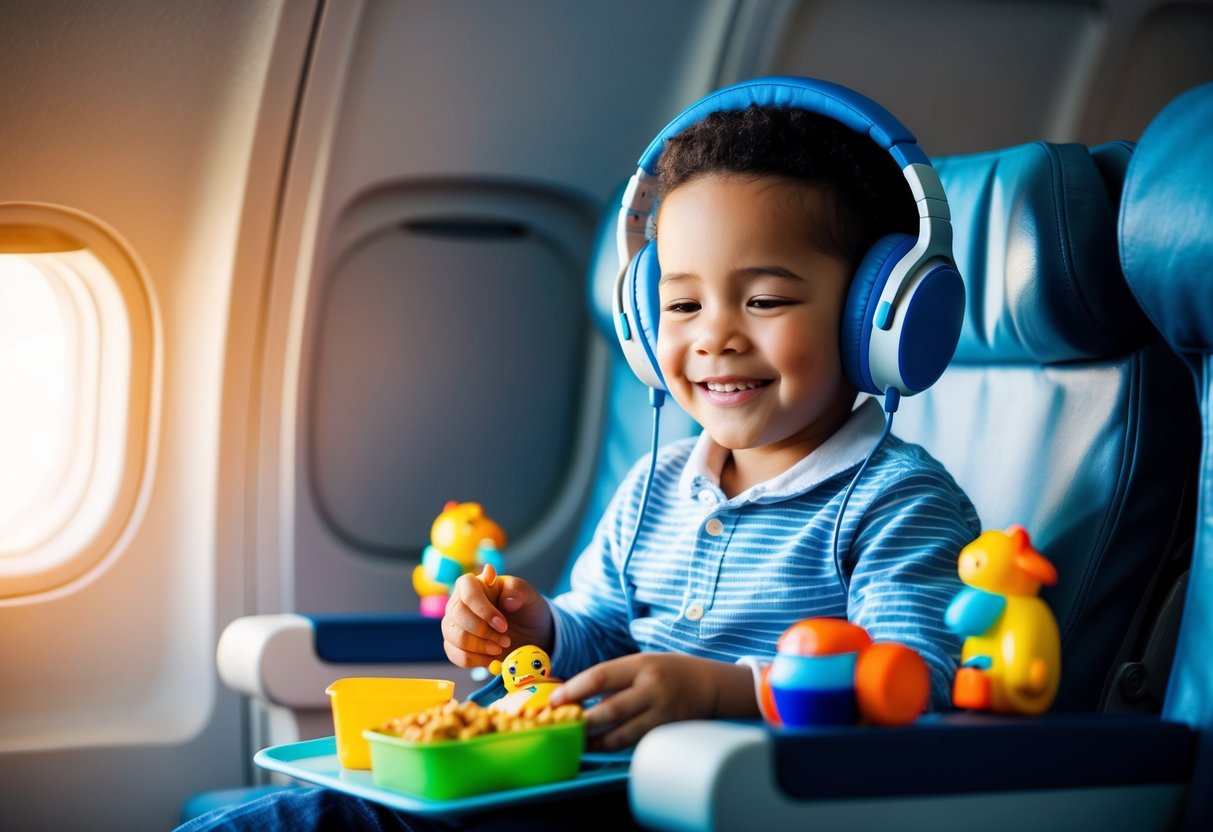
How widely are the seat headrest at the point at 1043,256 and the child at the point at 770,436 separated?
13cm

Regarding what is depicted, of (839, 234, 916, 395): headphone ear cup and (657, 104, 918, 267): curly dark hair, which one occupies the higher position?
(657, 104, 918, 267): curly dark hair

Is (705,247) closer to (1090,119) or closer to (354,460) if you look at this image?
(354,460)

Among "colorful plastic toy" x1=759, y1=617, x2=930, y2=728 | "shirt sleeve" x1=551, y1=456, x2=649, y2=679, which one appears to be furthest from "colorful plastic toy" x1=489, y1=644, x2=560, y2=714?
"colorful plastic toy" x1=759, y1=617, x2=930, y2=728

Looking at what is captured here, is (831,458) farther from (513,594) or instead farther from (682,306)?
(513,594)

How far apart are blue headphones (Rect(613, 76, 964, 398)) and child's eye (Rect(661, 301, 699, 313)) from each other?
0.19m

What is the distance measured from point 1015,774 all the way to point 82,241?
1797 mm

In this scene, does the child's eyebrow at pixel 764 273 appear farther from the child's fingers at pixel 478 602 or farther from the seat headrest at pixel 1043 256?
the child's fingers at pixel 478 602

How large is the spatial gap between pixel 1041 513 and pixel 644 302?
0.54 metres

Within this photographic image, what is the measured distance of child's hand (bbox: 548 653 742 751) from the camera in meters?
1.27

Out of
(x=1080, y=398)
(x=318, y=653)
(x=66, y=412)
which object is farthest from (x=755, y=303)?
(x=66, y=412)

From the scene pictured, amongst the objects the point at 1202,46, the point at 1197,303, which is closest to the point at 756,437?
the point at 1197,303

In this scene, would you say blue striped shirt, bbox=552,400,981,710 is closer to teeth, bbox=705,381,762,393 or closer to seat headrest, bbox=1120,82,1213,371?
teeth, bbox=705,381,762,393

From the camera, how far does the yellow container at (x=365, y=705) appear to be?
1.33 m

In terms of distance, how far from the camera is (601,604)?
72.1 inches
